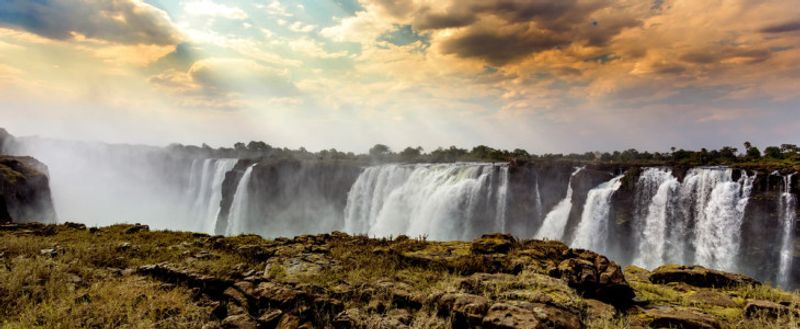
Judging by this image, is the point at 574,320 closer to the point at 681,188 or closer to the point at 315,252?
the point at 315,252

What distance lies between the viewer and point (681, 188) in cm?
2197

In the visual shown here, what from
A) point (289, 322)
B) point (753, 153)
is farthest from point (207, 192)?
point (753, 153)

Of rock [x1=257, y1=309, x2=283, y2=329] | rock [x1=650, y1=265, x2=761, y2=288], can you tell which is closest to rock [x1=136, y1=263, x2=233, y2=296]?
rock [x1=257, y1=309, x2=283, y2=329]

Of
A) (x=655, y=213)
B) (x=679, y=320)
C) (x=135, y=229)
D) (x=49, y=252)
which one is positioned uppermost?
(x=655, y=213)

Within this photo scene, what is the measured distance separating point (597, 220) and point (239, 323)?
25181 mm

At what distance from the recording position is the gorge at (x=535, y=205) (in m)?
19.6

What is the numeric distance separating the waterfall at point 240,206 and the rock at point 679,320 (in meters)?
48.7

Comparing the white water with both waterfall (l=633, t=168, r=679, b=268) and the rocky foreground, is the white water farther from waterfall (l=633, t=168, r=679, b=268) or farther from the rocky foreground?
waterfall (l=633, t=168, r=679, b=268)

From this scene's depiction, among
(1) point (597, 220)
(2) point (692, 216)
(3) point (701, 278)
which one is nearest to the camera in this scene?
(3) point (701, 278)

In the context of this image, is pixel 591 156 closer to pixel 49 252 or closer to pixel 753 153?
pixel 753 153

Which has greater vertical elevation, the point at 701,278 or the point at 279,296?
the point at 701,278

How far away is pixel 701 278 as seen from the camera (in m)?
8.00

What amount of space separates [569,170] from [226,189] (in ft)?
143

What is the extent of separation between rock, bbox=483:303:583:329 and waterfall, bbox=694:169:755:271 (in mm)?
21720
